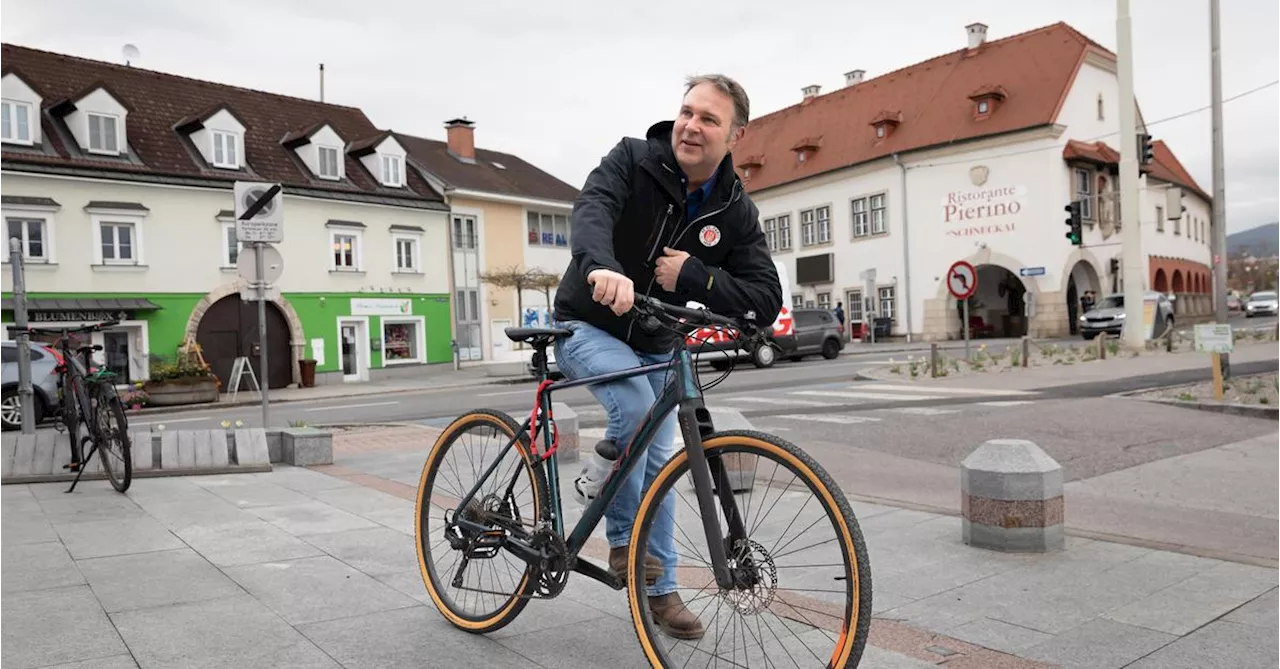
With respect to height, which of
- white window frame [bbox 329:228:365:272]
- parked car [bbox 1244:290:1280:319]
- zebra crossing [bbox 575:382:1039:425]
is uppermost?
white window frame [bbox 329:228:365:272]

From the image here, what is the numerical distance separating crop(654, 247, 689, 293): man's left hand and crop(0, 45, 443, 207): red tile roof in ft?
85.3

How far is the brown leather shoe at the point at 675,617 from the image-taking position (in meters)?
3.00

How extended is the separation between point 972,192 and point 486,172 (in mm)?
20401

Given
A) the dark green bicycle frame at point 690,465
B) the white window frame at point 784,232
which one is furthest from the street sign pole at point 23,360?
the white window frame at point 784,232

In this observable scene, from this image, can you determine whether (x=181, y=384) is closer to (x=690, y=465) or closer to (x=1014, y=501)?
(x=1014, y=501)

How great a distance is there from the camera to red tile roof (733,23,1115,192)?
38.2 meters

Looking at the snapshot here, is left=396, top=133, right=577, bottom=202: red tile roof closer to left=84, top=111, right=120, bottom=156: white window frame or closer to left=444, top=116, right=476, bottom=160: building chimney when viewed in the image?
left=444, top=116, right=476, bottom=160: building chimney

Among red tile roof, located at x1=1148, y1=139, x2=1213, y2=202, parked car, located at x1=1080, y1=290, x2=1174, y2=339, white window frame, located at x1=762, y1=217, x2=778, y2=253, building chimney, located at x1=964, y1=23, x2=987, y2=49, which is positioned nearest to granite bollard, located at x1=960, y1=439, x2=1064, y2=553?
parked car, located at x1=1080, y1=290, x2=1174, y2=339

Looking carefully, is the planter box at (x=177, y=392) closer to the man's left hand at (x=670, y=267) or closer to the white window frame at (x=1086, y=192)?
the man's left hand at (x=670, y=267)

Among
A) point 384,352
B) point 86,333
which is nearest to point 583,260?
point 86,333

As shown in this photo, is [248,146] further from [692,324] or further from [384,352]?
[692,324]

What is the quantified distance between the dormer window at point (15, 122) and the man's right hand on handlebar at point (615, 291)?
87.6ft

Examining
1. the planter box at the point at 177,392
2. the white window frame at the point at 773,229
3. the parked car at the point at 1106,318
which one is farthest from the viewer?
the white window frame at the point at 773,229

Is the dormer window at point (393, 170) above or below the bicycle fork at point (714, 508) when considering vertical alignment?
above
